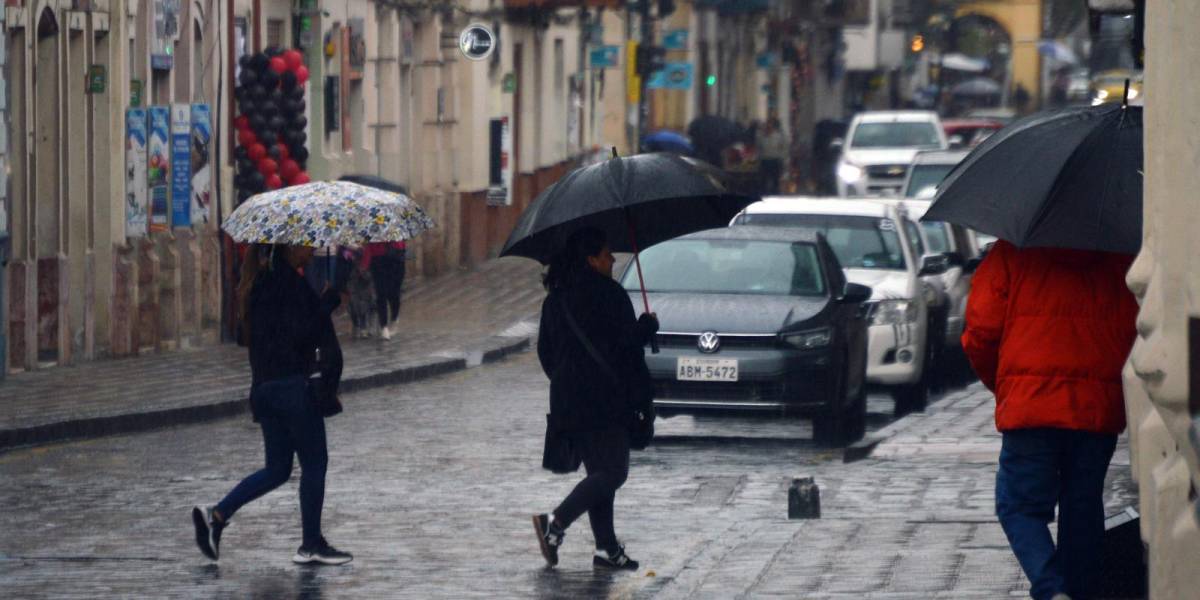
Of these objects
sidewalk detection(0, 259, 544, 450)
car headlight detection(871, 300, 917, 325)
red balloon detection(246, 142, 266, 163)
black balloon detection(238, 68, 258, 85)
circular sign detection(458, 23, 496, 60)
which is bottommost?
sidewalk detection(0, 259, 544, 450)

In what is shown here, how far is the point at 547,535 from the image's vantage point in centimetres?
1059

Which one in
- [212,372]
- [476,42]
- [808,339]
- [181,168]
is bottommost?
[212,372]

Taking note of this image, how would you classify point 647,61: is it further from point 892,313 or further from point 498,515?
point 498,515

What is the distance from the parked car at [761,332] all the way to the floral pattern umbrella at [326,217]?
193 inches

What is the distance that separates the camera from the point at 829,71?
79438mm

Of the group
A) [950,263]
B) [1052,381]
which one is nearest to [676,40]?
[950,263]

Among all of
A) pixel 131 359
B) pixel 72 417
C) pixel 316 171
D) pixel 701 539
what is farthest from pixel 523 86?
pixel 701 539

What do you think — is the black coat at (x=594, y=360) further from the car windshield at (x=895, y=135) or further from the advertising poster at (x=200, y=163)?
the car windshield at (x=895, y=135)

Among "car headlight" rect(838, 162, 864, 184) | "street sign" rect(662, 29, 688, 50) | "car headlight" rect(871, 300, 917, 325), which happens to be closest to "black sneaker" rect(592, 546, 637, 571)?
"car headlight" rect(871, 300, 917, 325)

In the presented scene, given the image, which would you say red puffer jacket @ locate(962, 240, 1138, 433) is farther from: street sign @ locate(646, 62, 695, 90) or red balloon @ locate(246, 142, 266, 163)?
street sign @ locate(646, 62, 695, 90)

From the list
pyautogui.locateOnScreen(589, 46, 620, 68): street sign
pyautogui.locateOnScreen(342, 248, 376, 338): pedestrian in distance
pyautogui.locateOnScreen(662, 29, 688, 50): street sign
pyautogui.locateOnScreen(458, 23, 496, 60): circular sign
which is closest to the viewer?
pyautogui.locateOnScreen(342, 248, 376, 338): pedestrian in distance

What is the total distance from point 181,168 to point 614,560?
14.4 m

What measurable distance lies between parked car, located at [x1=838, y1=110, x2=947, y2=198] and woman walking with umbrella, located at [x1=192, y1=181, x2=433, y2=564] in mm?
34092

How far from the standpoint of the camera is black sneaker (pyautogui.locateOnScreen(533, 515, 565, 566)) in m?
10.6
